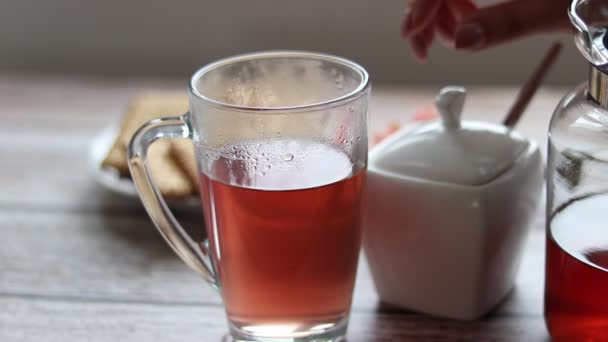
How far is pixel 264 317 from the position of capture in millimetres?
623

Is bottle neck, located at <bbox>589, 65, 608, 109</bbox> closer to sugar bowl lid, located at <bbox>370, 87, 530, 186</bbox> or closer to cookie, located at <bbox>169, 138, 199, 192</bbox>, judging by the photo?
sugar bowl lid, located at <bbox>370, 87, 530, 186</bbox>

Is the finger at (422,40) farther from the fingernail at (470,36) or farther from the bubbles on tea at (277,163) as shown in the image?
the bubbles on tea at (277,163)

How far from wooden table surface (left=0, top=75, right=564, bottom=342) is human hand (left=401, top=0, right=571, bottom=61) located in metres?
0.22

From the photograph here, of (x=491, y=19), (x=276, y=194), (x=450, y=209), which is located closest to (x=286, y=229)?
(x=276, y=194)

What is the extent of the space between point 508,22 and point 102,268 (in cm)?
43

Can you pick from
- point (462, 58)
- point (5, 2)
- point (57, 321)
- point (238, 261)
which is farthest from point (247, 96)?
point (5, 2)

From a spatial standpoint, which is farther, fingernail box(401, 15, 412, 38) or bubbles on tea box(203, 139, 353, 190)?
fingernail box(401, 15, 412, 38)

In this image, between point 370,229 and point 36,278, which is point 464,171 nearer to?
point 370,229

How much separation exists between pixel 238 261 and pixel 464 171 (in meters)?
0.18

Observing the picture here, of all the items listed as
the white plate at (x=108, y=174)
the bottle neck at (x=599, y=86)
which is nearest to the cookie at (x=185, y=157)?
the white plate at (x=108, y=174)

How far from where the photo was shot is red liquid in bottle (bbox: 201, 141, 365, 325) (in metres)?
0.58

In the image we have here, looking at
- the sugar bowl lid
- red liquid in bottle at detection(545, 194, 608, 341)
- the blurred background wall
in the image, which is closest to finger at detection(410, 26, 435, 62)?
the sugar bowl lid

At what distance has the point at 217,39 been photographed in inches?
59.2

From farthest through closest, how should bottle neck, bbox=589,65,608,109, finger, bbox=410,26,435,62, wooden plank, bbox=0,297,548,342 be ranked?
finger, bbox=410,26,435,62
wooden plank, bbox=0,297,548,342
bottle neck, bbox=589,65,608,109
